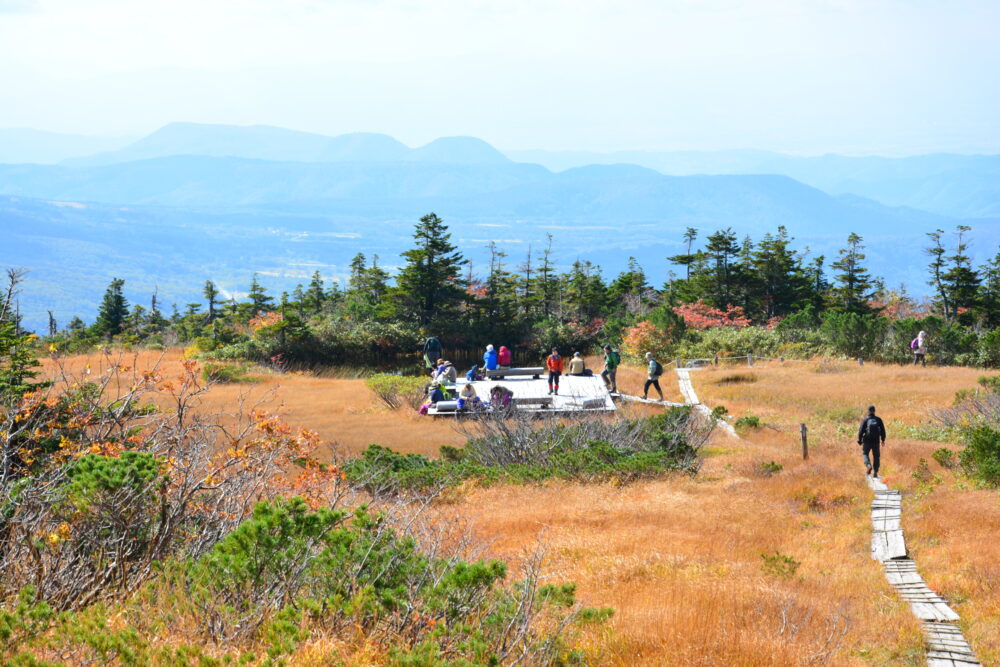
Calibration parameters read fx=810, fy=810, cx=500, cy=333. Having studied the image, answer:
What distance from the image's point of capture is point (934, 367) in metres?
29.8

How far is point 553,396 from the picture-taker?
22891mm

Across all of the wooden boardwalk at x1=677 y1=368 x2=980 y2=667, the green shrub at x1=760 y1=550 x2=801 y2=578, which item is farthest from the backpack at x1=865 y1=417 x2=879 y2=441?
the green shrub at x1=760 y1=550 x2=801 y2=578

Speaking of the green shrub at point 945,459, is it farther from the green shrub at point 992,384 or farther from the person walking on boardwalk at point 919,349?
the person walking on boardwalk at point 919,349

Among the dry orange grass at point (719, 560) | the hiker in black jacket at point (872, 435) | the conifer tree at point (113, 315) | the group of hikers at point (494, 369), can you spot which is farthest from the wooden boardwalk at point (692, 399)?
the conifer tree at point (113, 315)

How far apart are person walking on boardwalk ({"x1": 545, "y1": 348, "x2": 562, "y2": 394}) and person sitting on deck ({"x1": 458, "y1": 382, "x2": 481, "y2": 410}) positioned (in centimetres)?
237

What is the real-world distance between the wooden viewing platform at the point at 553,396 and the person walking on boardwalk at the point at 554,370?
0.76 ft

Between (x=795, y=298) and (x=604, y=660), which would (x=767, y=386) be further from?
(x=795, y=298)

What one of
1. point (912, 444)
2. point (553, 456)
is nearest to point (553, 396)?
point (553, 456)

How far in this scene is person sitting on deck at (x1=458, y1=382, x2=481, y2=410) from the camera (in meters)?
21.2

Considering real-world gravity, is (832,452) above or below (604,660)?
below

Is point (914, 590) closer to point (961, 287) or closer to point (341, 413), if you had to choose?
point (341, 413)

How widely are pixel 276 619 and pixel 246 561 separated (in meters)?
0.54

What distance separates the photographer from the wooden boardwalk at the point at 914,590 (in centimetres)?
673

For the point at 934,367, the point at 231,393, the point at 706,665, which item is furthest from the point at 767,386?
the point at 706,665
